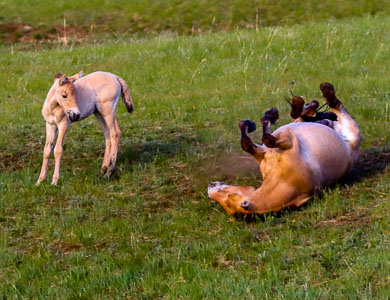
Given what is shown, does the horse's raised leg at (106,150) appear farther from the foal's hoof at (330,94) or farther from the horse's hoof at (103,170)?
the foal's hoof at (330,94)

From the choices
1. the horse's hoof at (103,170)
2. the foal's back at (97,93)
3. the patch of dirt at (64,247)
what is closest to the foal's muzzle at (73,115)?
the foal's back at (97,93)

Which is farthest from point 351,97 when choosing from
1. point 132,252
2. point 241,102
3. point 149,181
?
point 132,252

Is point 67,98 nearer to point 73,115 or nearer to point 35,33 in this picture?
point 73,115

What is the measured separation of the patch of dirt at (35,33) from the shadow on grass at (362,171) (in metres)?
20.4

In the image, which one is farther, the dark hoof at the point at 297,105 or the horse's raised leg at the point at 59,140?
the horse's raised leg at the point at 59,140

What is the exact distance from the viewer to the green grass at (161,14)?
28281 mm

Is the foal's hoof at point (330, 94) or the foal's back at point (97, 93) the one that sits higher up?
the foal's hoof at point (330, 94)

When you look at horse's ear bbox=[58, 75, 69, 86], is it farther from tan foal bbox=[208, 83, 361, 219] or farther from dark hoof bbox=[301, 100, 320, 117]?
dark hoof bbox=[301, 100, 320, 117]

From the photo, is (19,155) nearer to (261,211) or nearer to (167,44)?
(261,211)

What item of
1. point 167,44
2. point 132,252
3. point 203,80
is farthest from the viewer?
point 167,44

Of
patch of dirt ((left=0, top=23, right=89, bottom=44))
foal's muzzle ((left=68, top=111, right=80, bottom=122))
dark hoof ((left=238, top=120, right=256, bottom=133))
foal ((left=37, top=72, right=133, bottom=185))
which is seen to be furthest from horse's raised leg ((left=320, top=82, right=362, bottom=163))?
patch of dirt ((left=0, top=23, right=89, bottom=44))

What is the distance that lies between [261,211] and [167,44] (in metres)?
10.5

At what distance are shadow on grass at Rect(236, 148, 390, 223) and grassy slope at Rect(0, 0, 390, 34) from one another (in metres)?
19.6

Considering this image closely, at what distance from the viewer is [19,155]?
952 cm
